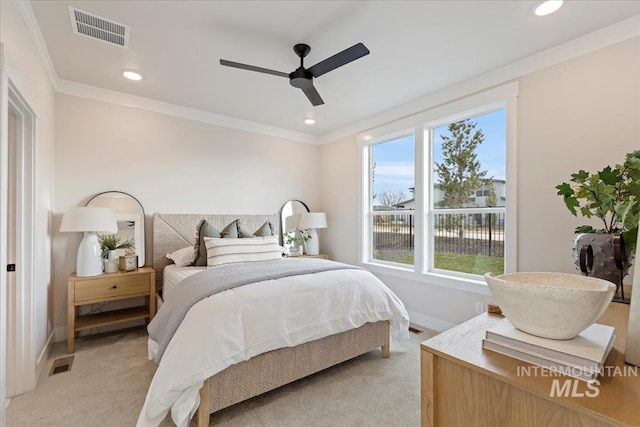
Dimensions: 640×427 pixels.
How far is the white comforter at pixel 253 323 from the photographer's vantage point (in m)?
1.59

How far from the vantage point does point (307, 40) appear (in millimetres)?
2303

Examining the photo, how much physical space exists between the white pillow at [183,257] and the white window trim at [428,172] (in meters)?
2.22

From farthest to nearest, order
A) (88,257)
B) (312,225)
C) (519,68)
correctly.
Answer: (312,225), (88,257), (519,68)

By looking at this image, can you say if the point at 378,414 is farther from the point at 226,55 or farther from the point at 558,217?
the point at 226,55

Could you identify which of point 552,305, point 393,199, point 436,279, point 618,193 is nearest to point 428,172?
point 393,199

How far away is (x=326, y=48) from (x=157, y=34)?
1.29 m

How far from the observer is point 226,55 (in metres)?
2.50

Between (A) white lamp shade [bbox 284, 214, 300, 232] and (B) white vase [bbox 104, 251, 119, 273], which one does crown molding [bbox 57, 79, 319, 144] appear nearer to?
(A) white lamp shade [bbox 284, 214, 300, 232]

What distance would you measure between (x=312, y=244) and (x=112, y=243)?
2460 mm

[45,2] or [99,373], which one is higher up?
[45,2]

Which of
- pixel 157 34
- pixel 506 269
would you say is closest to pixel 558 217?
pixel 506 269

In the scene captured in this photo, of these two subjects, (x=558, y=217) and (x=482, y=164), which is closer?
(x=558, y=217)

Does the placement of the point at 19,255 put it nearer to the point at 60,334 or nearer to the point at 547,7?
the point at 60,334

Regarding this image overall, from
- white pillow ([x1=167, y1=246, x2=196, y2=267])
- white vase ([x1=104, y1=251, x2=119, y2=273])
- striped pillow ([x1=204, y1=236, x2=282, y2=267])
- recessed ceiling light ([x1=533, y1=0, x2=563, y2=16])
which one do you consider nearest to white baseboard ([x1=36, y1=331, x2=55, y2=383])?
white vase ([x1=104, y1=251, x2=119, y2=273])
